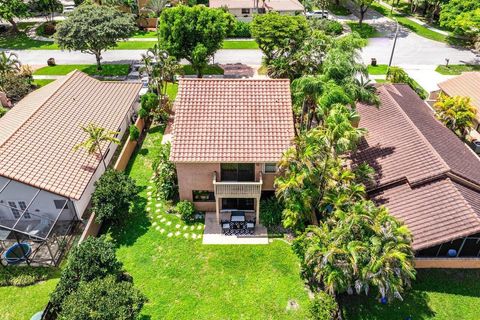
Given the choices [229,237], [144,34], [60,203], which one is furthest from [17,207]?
[144,34]

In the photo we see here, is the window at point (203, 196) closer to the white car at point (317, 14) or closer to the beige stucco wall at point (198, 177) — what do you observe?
the beige stucco wall at point (198, 177)

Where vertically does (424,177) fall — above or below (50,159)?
below

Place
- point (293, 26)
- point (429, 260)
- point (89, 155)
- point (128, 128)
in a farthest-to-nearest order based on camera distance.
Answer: point (293, 26), point (128, 128), point (89, 155), point (429, 260)

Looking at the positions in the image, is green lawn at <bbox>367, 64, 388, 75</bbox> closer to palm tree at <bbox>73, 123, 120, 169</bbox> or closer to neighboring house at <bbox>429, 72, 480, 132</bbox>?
neighboring house at <bbox>429, 72, 480, 132</bbox>

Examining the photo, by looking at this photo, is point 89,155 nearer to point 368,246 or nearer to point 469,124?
point 368,246

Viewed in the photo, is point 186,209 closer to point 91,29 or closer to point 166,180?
point 166,180

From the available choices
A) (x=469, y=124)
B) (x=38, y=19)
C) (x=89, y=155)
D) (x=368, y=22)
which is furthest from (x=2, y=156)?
(x=368, y=22)
